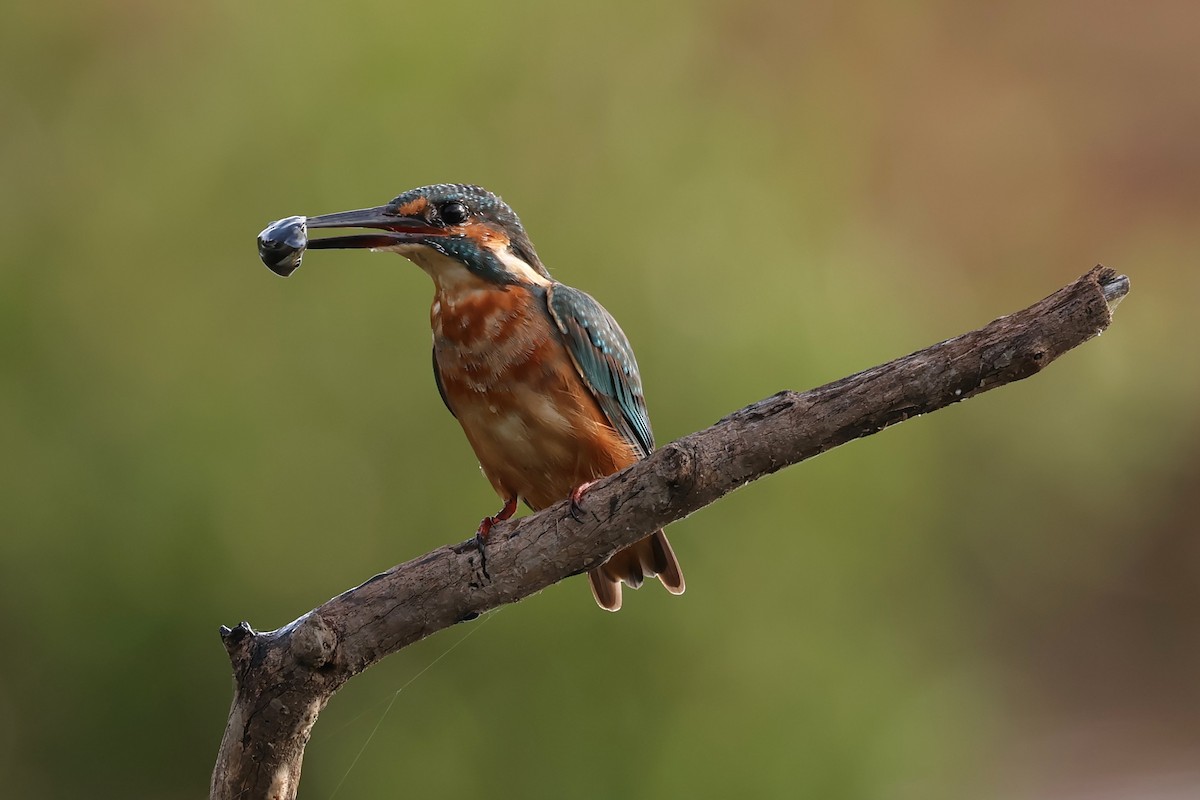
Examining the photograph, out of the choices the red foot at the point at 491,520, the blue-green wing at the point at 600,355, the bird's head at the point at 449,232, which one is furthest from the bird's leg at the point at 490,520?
the bird's head at the point at 449,232

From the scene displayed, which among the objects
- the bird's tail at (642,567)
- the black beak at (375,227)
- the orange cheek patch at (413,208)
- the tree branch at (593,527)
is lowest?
the tree branch at (593,527)

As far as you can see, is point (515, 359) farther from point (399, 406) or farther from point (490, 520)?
point (399, 406)

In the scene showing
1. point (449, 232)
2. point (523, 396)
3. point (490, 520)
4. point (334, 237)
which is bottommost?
point (490, 520)

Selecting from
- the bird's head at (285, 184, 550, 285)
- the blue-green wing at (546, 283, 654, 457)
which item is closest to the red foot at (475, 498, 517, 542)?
the blue-green wing at (546, 283, 654, 457)

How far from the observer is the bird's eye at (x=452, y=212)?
2025mm

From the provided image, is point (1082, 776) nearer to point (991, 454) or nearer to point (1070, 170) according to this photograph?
point (991, 454)

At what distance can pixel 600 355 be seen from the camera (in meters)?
2.03

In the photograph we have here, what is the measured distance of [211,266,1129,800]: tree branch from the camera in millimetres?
1435

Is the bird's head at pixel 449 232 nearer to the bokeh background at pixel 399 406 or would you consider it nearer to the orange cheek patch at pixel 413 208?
the orange cheek patch at pixel 413 208

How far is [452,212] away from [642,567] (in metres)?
0.69

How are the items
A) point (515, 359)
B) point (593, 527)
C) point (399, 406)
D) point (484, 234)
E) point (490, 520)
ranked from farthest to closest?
point (399, 406) < point (484, 234) < point (515, 359) < point (490, 520) < point (593, 527)

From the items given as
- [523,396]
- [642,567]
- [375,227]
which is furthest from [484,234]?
[642,567]

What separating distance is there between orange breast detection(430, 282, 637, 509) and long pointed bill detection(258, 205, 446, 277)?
0.46 feet

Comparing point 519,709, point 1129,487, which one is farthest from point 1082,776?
point 519,709
